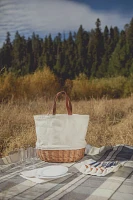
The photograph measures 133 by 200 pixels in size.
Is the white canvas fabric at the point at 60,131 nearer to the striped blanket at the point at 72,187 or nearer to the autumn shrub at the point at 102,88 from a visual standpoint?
the striped blanket at the point at 72,187

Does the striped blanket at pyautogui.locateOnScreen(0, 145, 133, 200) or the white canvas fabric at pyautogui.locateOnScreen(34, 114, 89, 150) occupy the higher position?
the white canvas fabric at pyautogui.locateOnScreen(34, 114, 89, 150)

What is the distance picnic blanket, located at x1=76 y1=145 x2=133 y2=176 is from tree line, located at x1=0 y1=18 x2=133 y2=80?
2.55 metres

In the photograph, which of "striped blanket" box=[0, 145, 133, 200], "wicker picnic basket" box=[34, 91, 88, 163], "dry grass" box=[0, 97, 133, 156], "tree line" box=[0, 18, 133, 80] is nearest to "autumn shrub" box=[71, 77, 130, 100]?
"tree line" box=[0, 18, 133, 80]

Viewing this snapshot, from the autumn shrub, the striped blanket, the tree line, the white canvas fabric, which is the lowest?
the striped blanket

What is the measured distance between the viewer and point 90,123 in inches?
109

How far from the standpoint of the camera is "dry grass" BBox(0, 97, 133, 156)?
206 centimetres

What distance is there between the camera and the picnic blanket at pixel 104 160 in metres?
0.92

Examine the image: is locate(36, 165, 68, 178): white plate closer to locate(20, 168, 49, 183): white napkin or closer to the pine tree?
locate(20, 168, 49, 183): white napkin

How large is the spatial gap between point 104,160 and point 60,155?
156 millimetres

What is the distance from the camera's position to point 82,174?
92 cm

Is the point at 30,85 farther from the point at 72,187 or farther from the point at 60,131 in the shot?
the point at 72,187

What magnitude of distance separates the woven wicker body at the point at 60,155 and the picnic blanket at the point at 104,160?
0.05 metres

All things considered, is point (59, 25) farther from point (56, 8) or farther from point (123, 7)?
point (123, 7)

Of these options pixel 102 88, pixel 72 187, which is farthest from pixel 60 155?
pixel 102 88
